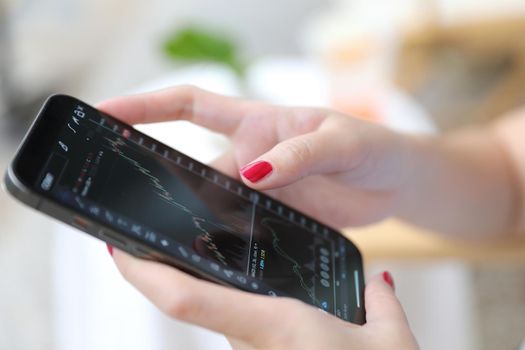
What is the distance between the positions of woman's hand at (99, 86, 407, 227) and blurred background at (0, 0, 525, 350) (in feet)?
0.22

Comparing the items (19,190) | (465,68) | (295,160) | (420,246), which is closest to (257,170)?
(295,160)

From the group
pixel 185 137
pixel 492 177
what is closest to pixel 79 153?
pixel 185 137

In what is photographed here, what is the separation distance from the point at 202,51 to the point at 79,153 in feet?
1.59

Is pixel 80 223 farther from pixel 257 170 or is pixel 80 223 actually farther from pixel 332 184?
pixel 332 184

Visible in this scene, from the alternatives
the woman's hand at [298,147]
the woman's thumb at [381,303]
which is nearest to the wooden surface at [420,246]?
the woman's hand at [298,147]

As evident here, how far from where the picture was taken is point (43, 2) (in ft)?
5.33

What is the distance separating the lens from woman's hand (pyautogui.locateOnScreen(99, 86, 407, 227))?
0.39m

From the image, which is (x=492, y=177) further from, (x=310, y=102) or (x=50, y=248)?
(x=50, y=248)

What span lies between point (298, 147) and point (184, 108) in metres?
0.11

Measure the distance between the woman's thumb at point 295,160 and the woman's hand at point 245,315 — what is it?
79 millimetres

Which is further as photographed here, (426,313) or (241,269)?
(426,313)

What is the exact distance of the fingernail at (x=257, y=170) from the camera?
375 millimetres

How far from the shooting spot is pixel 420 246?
2.25 ft

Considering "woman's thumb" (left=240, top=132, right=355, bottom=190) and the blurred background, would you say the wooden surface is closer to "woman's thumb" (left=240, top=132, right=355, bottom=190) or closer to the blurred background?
the blurred background
